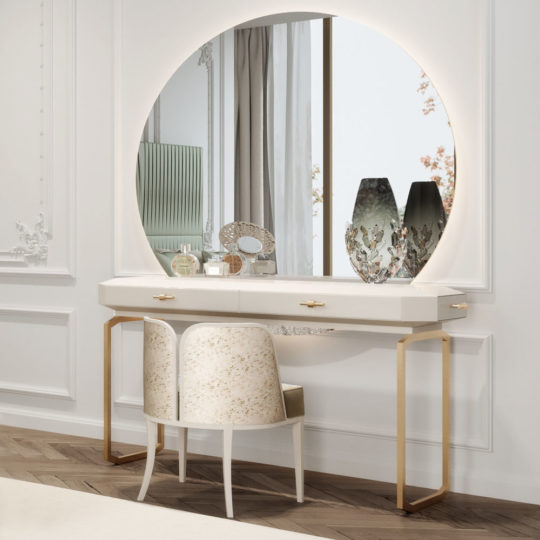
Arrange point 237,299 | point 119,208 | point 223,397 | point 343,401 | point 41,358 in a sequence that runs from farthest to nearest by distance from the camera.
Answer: point 41,358 < point 119,208 < point 343,401 < point 237,299 < point 223,397

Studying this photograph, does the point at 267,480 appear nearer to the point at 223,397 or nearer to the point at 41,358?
the point at 223,397

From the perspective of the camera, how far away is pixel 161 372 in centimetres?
322

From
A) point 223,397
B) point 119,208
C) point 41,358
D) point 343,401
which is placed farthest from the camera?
point 41,358

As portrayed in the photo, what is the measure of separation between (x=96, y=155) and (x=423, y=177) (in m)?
1.74

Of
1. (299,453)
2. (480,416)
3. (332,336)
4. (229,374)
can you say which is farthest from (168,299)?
(480,416)

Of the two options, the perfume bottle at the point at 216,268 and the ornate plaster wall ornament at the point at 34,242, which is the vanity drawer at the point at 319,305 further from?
the ornate plaster wall ornament at the point at 34,242

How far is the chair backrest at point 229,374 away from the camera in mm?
3078

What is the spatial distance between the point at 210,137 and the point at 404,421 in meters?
1.62

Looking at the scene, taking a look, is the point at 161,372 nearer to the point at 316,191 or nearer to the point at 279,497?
the point at 279,497

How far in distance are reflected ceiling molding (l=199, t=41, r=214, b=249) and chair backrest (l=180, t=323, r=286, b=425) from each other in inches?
37.9

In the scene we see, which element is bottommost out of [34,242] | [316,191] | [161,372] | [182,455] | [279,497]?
[279,497]

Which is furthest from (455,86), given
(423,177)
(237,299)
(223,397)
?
(223,397)

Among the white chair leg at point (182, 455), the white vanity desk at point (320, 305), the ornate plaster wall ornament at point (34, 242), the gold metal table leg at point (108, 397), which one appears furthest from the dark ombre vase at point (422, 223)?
the ornate plaster wall ornament at point (34, 242)

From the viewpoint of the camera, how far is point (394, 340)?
359 centimetres
